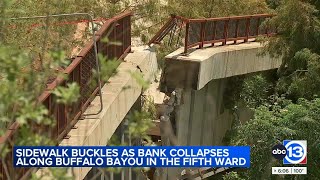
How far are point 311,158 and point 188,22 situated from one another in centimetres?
454

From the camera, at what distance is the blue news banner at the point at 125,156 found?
625cm

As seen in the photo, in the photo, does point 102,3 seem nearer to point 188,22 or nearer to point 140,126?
point 188,22

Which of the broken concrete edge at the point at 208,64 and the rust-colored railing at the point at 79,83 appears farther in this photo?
the broken concrete edge at the point at 208,64

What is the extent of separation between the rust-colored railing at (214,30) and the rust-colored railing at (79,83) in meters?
2.52

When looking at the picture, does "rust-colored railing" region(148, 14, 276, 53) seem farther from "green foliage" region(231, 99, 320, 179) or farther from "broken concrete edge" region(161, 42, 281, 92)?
"green foliage" region(231, 99, 320, 179)

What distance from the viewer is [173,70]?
1516 centimetres

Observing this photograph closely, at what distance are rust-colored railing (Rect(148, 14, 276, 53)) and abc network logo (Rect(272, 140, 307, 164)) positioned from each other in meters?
4.03

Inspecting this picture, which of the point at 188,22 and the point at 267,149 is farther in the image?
the point at 188,22

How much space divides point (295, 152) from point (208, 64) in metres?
3.97

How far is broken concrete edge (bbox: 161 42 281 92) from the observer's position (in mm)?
14977

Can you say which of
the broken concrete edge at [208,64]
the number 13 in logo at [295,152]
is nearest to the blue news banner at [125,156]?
the number 13 in logo at [295,152]

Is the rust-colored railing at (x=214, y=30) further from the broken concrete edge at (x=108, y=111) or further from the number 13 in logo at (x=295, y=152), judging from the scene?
the number 13 in logo at (x=295, y=152)

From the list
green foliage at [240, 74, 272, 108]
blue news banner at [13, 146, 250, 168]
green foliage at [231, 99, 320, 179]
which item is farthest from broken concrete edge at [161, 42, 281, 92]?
blue news banner at [13, 146, 250, 168]

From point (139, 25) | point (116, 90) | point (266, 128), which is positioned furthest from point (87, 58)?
point (139, 25)
